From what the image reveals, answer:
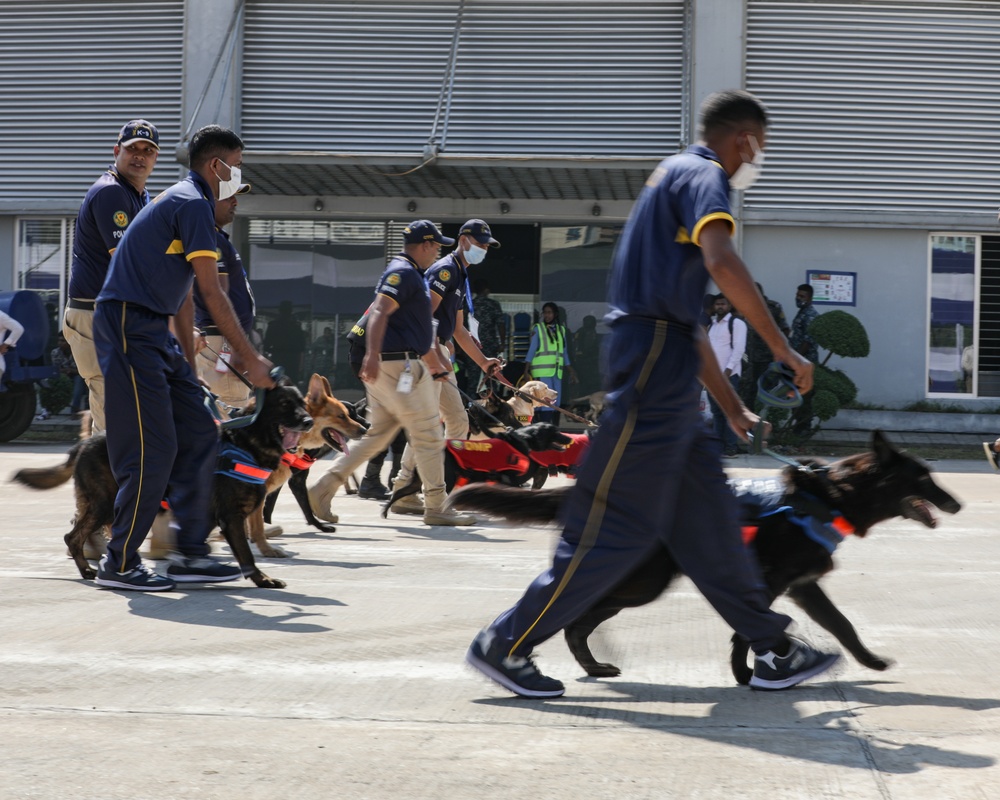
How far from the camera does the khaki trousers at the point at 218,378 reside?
8.22 metres

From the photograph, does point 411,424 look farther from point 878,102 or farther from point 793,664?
point 878,102

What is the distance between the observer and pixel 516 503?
428cm

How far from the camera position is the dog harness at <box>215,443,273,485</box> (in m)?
6.23

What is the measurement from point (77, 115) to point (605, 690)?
1820 cm

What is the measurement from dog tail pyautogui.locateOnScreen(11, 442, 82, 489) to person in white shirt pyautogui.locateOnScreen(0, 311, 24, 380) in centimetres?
968

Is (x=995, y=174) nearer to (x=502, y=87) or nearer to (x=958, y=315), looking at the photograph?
(x=958, y=315)

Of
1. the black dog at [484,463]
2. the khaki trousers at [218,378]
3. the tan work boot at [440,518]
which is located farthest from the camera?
the black dog at [484,463]

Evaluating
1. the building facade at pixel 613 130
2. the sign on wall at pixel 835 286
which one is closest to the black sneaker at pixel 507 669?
the building facade at pixel 613 130

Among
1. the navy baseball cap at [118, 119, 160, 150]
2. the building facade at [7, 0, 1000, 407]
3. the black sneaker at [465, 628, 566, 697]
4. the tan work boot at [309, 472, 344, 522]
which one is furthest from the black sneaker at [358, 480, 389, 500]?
the building facade at [7, 0, 1000, 407]

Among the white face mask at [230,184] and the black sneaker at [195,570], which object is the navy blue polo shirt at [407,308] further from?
the black sneaker at [195,570]

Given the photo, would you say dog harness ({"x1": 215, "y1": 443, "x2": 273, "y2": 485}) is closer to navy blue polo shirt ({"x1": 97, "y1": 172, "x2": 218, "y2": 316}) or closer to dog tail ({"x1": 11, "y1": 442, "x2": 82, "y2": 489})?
dog tail ({"x1": 11, "y1": 442, "x2": 82, "y2": 489})

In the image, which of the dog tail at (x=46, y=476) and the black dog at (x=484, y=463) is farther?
the black dog at (x=484, y=463)

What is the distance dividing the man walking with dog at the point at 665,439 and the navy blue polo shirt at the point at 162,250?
7.87 feet

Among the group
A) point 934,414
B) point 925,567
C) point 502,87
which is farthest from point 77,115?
point 925,567
